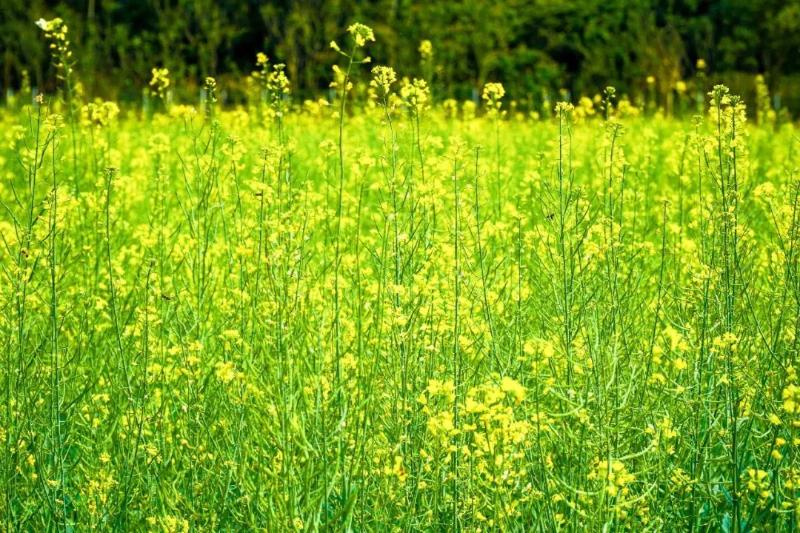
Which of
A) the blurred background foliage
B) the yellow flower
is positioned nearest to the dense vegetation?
the yellow flower

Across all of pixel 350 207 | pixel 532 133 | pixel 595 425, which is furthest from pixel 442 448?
pixel 532 133

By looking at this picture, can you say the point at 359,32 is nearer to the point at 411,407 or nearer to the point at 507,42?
the point at 411,407

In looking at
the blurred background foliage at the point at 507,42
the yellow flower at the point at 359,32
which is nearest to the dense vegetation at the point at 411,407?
the yellow flower at the point at 359,32

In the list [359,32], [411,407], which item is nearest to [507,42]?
[359,32]

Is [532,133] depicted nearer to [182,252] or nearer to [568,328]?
[182,252]

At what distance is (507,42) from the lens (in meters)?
17.2

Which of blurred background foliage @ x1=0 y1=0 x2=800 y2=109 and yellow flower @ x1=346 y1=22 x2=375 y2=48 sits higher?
blurred background foliage @ x1=0 y1=0 x2=800 y2=109

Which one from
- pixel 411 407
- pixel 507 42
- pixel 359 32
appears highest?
pixel 507 42

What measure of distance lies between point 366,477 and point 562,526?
2.00 feet

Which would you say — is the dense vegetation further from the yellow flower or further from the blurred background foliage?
the blurred background foliage

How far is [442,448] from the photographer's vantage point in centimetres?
281

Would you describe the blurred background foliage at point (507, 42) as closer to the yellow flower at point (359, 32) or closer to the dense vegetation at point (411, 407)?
the dense vegetation at point (411, 407)

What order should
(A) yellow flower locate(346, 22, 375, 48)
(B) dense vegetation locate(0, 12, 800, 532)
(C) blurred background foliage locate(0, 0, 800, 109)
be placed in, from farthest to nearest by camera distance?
(C) blurred background foliage locate(0, 0, 800, 109) < (A) yellow flower locate(346, 22, 375, 48) < (B) dense vegetation locate(0, 12, 800, 532)

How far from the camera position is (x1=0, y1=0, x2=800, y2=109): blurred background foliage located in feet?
51.9
